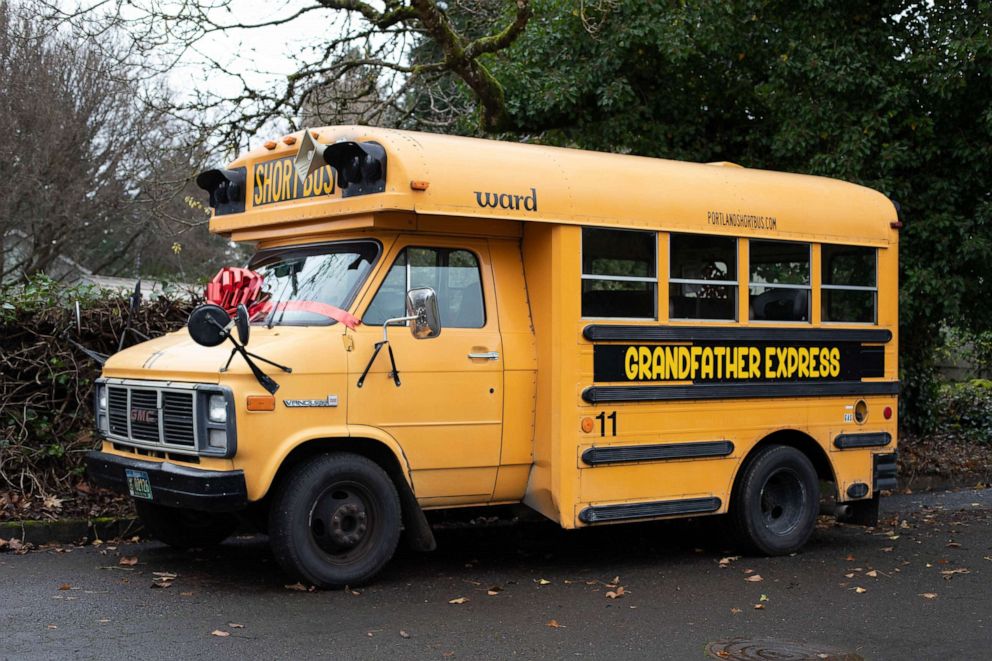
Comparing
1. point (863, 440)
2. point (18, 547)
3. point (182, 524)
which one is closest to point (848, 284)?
point (863, 440)

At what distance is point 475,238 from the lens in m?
8.12

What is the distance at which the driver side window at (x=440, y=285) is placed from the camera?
25.4ft

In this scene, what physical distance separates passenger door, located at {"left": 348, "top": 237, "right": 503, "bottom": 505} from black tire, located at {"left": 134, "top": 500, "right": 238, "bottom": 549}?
1552 mm

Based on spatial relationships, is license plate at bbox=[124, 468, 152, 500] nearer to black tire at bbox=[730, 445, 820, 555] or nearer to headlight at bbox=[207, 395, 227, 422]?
headlight at bbox=[207, 395, 227, 422]

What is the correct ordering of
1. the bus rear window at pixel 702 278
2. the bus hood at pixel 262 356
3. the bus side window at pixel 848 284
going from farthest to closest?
the bus side window at pixel 848 284, the bus rear window at pixel 702 278, the bus hood at pixel 262 356

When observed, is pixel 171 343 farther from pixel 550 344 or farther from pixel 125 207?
pixel 125 207

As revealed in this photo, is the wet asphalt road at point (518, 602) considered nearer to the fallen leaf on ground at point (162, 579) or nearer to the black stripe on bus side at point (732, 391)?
the fallen leaf on ground at point (162, 579)

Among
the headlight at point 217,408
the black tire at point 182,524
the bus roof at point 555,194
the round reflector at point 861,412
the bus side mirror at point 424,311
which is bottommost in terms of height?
the black tire at point 182,524

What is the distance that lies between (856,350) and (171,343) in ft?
16.7

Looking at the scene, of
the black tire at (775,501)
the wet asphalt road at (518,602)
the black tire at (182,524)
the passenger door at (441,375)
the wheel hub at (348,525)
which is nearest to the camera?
the wet asphalt road at (518,602)

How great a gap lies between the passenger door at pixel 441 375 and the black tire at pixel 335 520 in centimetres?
29

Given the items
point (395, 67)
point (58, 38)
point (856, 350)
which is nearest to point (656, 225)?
point (856, 350)

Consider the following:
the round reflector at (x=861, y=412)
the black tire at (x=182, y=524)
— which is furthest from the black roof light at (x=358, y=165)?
the round reflector at (x=861, y=412)

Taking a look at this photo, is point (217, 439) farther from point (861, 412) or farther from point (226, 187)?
point (861, 412)
